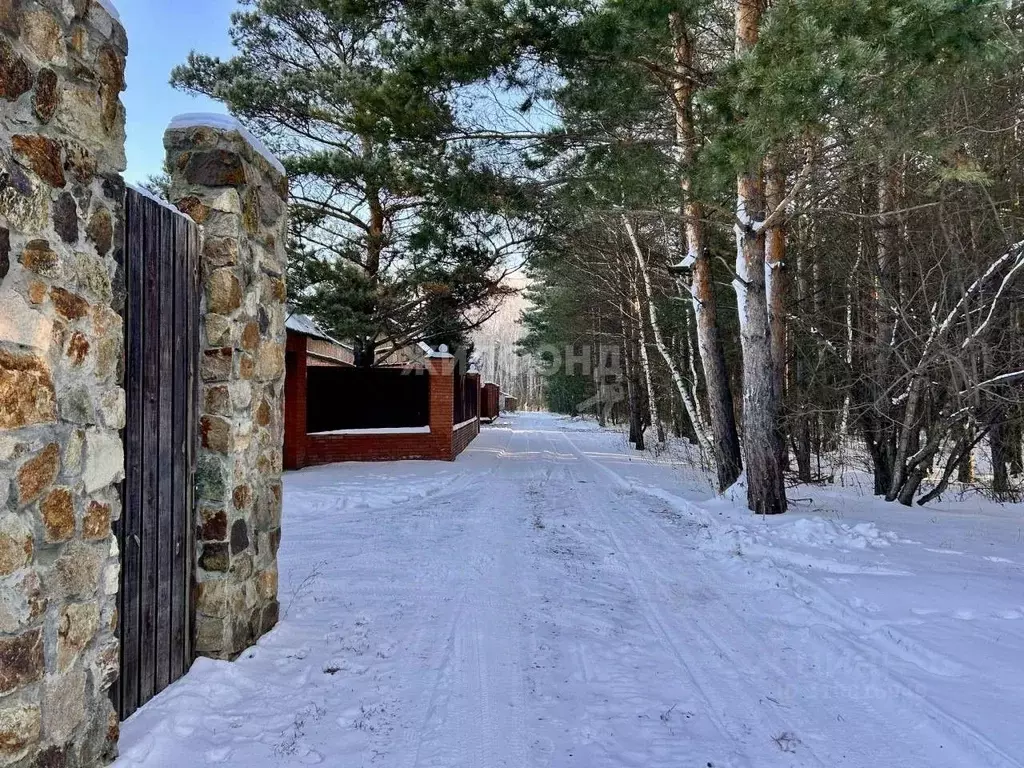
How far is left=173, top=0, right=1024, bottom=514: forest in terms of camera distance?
16.2 ft

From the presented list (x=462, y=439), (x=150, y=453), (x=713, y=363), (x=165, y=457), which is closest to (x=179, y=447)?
(x=165, y=457)

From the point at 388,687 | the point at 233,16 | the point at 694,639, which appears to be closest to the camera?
the point at 388,687

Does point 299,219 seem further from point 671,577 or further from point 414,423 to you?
point 671,577

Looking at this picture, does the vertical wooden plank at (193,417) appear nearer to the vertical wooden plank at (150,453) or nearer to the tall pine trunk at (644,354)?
the vertical wooden plank at (150,453)

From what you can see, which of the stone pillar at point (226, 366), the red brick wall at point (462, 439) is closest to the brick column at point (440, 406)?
the red brick wall at point (462, 439)

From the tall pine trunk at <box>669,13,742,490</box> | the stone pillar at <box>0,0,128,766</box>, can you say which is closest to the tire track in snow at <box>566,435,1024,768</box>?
the stone pillar at <box>0,0,128,766</box>

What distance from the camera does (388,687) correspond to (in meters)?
3.04

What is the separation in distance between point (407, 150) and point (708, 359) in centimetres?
539

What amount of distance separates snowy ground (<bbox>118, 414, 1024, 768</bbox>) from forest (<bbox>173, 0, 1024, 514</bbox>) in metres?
1.91

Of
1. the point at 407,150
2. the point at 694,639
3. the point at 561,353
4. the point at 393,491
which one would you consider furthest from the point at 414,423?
the point at 561,353

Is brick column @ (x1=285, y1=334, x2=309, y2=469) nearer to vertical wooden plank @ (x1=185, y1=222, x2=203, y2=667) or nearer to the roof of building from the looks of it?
the roof of building

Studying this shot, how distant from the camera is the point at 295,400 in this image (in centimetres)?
1096

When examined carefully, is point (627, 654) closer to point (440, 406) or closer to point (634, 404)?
Answer: point (440, 406)

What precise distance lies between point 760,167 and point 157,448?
6.77 metres
